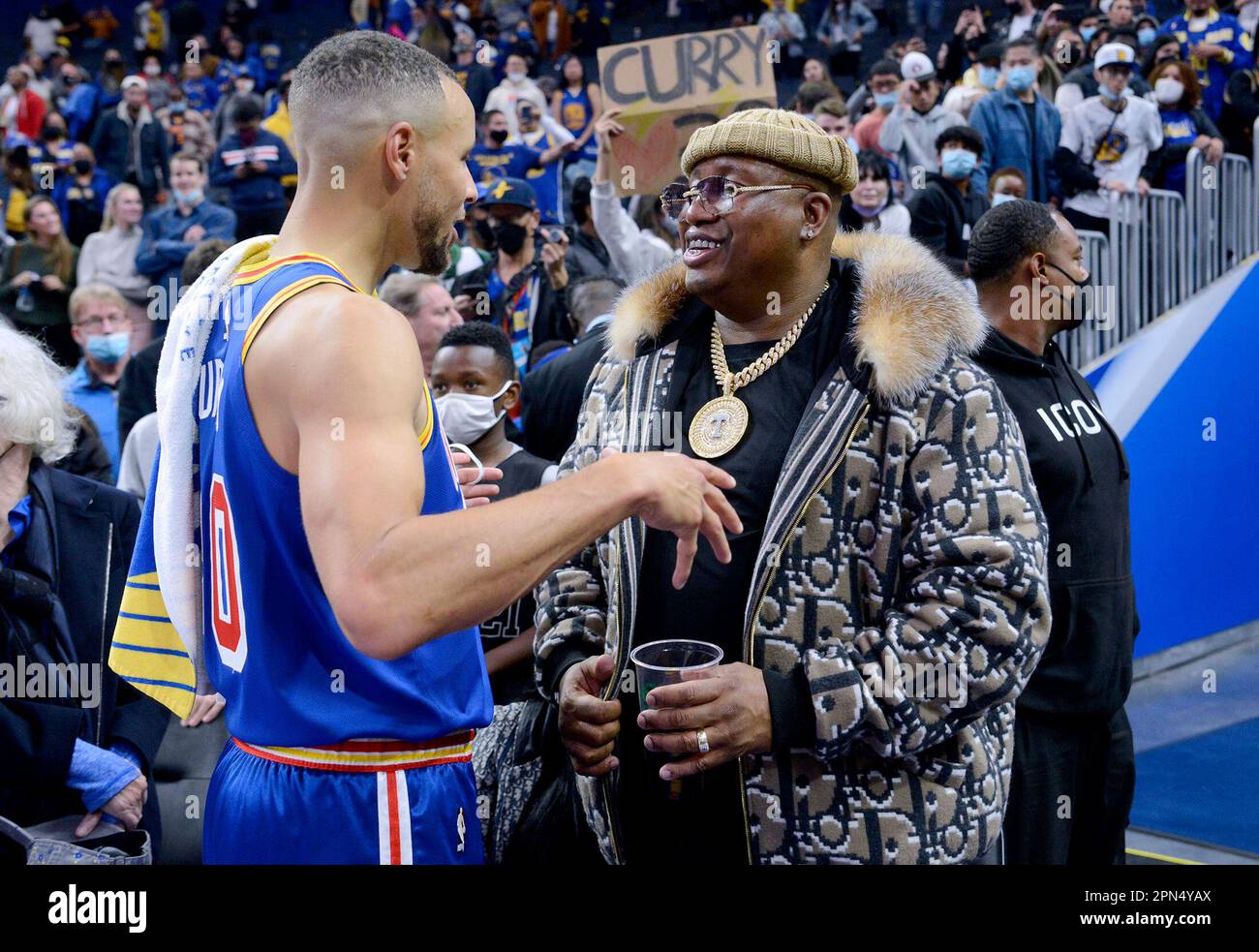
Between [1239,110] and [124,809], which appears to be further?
[1239,110]

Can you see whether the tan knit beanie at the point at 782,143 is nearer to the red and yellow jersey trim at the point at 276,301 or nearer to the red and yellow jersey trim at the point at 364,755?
the red and yellow jersey trim at the point at 276,301

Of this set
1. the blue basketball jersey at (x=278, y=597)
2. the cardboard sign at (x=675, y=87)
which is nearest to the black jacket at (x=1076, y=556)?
the blue basketball jersey at (x=278, y=597)

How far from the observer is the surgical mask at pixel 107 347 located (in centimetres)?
630

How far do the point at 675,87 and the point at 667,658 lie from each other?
156 inches

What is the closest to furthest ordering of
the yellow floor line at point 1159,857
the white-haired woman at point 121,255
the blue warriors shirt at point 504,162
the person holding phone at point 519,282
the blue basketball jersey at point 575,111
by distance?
the yellow floor line at point 1159,857, the person holding phone at point 519,282, the white-haired woman at point 121,255, the blue warriors shirt at point 504,162, the blue basketball jersey at point 575,111

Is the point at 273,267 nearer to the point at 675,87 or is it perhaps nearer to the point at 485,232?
the point at 675,87

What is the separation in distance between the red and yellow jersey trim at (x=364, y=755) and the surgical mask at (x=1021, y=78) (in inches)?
337

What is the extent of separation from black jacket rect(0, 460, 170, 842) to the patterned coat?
1370 millimetres

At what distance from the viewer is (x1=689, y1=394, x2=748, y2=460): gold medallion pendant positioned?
105 inches

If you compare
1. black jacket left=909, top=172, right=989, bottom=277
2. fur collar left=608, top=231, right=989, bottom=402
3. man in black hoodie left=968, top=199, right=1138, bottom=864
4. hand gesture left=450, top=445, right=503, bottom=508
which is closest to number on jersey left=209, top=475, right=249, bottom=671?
hand gesture left=450, top=445, right=503, bottom=508

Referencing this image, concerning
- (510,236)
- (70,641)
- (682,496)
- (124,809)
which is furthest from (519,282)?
(682,496)

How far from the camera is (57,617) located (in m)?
3.16

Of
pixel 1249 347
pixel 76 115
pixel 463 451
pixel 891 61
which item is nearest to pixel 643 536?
pixel 463 451
